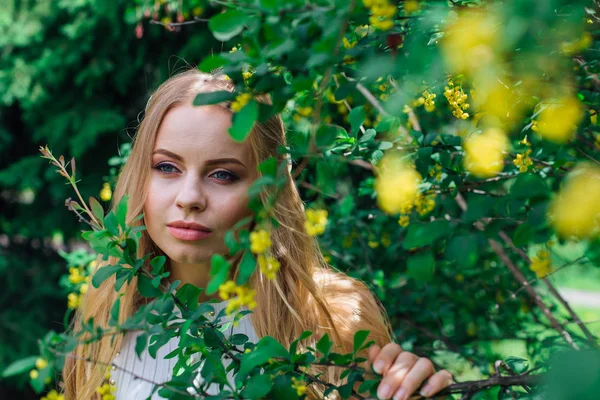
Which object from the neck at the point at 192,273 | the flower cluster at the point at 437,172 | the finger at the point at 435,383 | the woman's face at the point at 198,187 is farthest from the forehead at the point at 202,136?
the finger at the point at 435,383

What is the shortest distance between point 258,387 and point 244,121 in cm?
38

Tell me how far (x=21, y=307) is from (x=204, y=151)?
11.3 feet

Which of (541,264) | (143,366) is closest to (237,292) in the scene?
(541,264)

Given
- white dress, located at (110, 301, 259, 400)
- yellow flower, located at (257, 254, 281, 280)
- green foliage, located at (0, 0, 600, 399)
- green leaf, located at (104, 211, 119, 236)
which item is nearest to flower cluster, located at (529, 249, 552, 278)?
green foliage, located at (0, 0, 600, 399)

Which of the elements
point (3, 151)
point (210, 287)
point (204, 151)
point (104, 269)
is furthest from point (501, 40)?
point (3, 151)

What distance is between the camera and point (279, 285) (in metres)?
1.65

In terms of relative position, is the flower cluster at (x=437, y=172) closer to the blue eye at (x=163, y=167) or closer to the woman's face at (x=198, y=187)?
the woman's face at (x=198, y=187)

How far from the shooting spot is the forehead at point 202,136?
4.78ft

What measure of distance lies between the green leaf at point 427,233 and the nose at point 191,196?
2.29 feet

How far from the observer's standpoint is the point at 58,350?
0.81m

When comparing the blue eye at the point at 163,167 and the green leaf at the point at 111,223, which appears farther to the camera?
the blue eye at the point at 163,167

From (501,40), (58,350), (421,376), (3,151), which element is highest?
(501,40)

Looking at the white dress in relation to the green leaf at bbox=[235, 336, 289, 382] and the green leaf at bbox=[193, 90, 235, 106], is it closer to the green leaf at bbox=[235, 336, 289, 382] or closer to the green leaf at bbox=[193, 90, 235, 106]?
the green leaf at bbox=[235, 336, 289, 382]

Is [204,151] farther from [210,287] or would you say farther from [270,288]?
[210,287]
